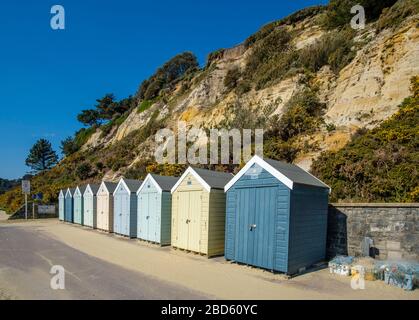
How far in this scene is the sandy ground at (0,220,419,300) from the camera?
21.8 ft

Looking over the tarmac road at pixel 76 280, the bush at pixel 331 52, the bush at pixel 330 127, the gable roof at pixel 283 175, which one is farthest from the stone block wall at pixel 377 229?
the bush at pixel 331 52

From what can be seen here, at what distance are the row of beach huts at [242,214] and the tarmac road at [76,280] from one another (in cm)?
272

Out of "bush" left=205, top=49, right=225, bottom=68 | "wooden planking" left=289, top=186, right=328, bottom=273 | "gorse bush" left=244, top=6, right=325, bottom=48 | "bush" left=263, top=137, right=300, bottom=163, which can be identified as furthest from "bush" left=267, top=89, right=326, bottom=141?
"bush" left=205, top=49, right=225, bottom=68

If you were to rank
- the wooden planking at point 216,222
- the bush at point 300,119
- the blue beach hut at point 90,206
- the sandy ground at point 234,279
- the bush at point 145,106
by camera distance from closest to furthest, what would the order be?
the sandy ground at point 234,279, the wooden planking at point 216,222, the bush at point 300,119, the blue beach hut at point 90,206, the bush at point 145,106

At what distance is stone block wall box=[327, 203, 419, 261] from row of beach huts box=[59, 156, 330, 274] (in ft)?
1.54

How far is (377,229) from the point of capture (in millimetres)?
8758

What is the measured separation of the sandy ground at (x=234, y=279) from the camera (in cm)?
664

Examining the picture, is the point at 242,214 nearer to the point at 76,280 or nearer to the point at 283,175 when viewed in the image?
the point at 283,175

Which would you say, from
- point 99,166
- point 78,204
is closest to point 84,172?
point 99,166

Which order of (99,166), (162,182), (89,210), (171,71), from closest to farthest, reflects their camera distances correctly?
(162,182) < (89,210) < (99,166) < (171,71)

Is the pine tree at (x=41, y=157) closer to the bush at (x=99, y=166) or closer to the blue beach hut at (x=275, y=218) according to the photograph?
the bush at (x=99, y=166)

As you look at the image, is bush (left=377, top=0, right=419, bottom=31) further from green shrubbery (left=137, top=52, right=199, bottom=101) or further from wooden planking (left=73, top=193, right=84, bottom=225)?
green shrubbery (left=137, top=52, right=199, bottom=101)

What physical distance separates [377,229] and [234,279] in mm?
4329
